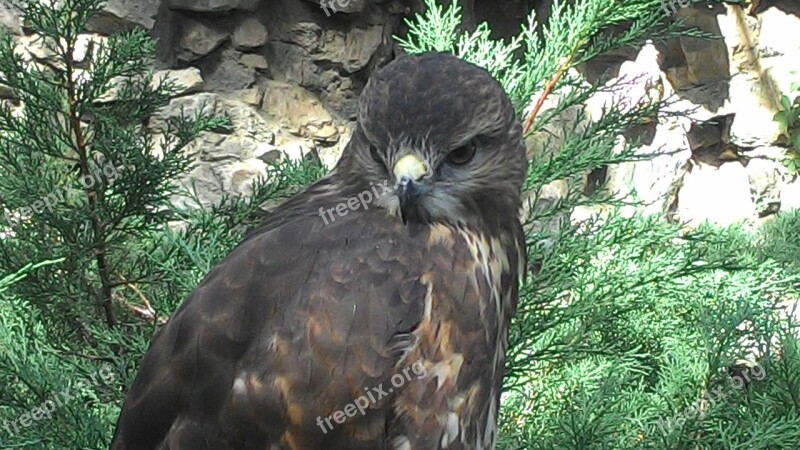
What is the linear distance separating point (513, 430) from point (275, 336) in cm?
126

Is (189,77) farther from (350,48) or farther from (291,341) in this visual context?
(291,341)

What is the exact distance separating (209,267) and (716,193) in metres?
5.80

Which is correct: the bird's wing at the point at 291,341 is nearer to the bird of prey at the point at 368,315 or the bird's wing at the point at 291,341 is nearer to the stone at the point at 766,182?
the bird of prey at the point at 368,315

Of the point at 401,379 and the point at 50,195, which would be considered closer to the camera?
the point at 401,379

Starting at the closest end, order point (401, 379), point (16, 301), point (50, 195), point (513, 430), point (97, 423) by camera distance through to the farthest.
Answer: point (401, 379) → point (97, 423) → point (50, 195) → point (16, 301) → point (513, 430)

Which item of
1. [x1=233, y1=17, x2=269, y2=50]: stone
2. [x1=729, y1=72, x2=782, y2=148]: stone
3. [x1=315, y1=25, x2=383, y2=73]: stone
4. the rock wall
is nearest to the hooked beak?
the rock wall

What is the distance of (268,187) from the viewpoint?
2.39 metres

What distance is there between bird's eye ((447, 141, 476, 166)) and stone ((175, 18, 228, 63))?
4146 millimetres

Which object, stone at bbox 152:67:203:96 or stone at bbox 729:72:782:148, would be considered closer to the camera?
stone at bbox 152:67:203:96

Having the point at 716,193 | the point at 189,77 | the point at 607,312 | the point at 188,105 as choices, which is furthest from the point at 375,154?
the point at 716,193

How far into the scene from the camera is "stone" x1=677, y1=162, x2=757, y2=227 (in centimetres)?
700

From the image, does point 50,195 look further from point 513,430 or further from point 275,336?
point 513,430

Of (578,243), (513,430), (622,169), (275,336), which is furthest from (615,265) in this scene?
(622,169)

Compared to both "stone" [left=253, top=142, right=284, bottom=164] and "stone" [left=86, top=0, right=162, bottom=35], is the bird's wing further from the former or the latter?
"stone" [left=86, top=0, right=162, bottom=35]
